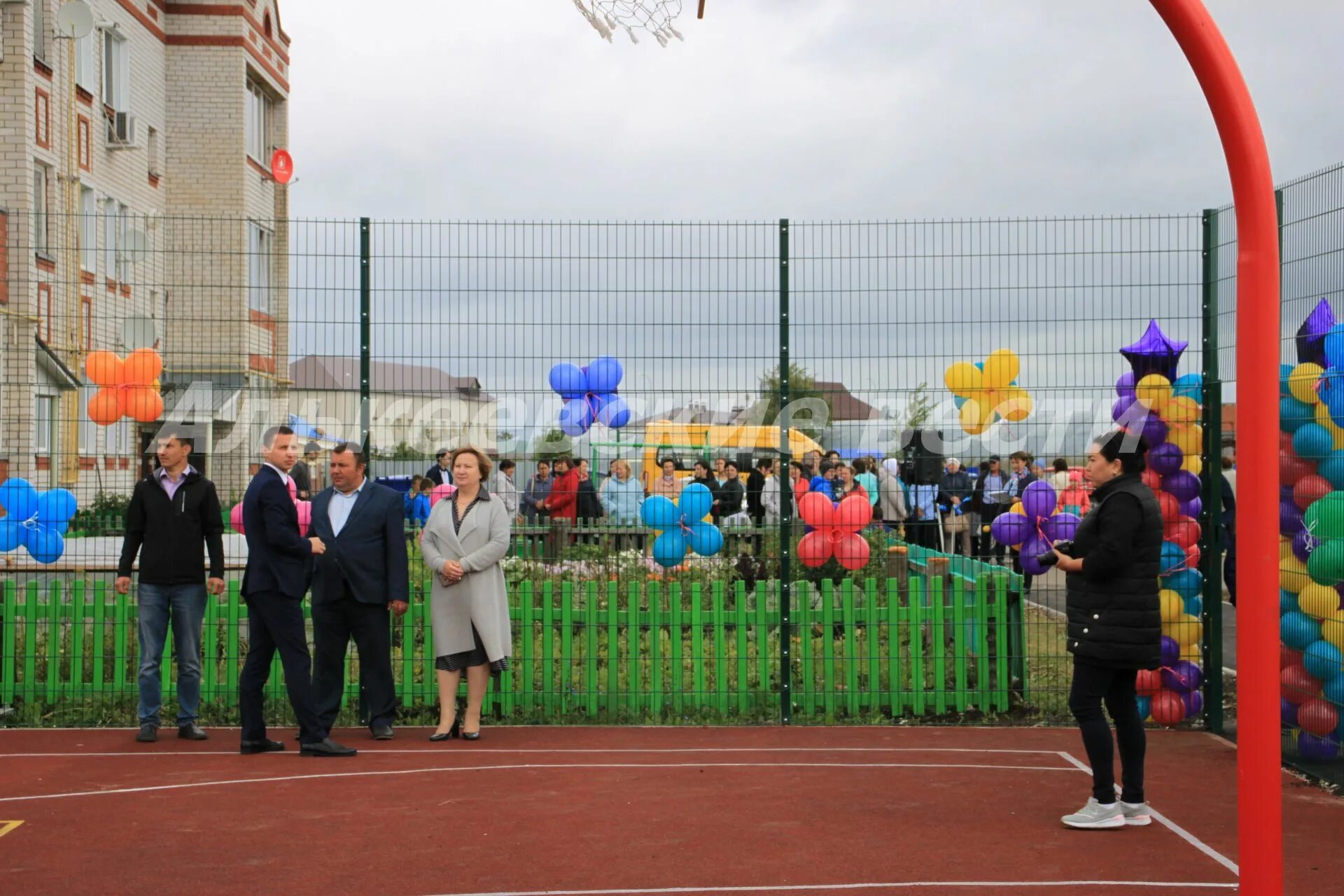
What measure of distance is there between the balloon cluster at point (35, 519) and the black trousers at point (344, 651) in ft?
7.04

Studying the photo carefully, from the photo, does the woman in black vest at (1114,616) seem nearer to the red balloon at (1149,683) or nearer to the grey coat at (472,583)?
the red balloon at (1149,683)

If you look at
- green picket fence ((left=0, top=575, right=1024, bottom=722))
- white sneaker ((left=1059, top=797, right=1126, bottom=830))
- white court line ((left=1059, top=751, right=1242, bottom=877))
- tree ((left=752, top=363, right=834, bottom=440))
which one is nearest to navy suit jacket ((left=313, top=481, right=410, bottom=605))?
green picket fence ((left=0, top=575, right=1024, bottom=722))

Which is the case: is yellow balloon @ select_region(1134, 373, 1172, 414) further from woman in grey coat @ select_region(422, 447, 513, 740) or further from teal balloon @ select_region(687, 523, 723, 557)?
woman in grey coat @ select_region(422, 447, 513, 740)

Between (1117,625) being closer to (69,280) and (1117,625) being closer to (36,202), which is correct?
(69,280)

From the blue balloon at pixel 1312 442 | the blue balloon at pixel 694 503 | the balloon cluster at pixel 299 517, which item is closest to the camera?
the blue balloon at pixel 1312 442

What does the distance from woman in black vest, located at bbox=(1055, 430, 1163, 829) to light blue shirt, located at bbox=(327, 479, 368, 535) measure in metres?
4.50

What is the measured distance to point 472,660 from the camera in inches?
358

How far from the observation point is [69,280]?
10.7 m

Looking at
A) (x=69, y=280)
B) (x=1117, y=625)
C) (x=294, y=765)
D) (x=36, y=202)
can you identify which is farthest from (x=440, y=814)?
(x=36, y=202)

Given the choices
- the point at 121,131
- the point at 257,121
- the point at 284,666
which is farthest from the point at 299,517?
the point at 257,121

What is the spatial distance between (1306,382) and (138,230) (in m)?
7.38

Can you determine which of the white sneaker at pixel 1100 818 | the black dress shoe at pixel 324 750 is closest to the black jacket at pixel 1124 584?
the white sneaker at pixel 1100 818

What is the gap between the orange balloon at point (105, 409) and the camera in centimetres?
959

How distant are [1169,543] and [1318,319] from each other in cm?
212
